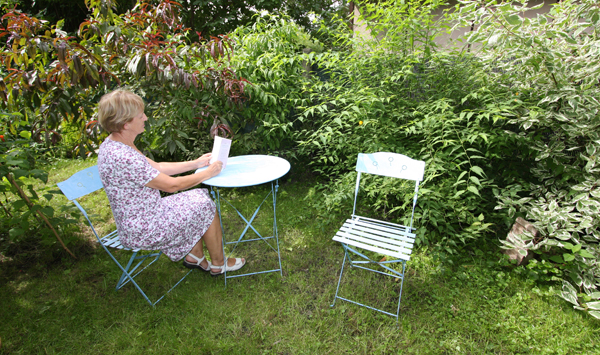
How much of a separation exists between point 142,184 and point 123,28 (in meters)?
1.93

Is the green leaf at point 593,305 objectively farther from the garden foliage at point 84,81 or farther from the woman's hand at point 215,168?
the garden foliage at point 84,81

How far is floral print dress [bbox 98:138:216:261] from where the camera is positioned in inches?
76.5

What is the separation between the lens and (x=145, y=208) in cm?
209

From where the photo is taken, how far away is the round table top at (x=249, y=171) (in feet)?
7.19

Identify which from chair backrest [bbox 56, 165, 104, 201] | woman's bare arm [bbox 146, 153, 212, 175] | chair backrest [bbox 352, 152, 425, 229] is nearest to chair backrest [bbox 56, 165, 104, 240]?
chair backrest [bbox 56, 165, 104, 201]

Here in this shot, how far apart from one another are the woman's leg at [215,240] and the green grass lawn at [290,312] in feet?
0.66

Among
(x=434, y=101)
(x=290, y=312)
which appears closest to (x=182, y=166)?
(x=290, y=312)

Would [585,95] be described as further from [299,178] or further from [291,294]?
[299,178]

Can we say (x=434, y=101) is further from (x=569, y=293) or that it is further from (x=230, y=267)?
(x=230, y=267)

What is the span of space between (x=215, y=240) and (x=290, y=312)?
0.85 meters

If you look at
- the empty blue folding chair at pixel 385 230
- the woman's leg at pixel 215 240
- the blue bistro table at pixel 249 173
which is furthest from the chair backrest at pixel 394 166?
→ the woman's leg at pixel 215 240

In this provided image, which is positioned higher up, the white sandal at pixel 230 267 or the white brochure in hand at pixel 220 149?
the white brochure in hand at pixel 220 149

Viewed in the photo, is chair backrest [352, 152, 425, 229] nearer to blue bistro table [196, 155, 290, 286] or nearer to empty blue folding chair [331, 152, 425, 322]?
empty blue folding chair [331, 152, 425, 322]

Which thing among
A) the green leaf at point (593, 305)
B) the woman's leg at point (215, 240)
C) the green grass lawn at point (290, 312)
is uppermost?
the woman's leg at point (215, 240)
